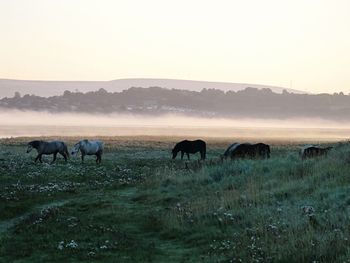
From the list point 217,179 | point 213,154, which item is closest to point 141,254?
point 217,179

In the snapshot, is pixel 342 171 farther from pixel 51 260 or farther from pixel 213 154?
pixel 213 154

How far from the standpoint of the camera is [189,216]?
61.8 ft

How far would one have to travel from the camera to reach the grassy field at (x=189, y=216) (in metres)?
14.3

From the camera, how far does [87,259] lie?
1418 centimetres

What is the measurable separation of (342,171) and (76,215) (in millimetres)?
10794

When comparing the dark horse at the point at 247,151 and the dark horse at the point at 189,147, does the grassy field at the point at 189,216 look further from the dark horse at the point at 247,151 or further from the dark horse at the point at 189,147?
the dark horse at the point at 189,147

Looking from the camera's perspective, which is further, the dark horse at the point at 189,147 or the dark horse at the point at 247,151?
the dark horse at the point at 189,147

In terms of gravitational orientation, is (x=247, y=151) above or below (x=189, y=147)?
above

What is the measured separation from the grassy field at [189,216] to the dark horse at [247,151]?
8.62 metres

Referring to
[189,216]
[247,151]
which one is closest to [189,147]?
[247,151]

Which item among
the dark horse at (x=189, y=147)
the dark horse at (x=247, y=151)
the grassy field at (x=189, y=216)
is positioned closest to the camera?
the grassy field at (x=189, y=216)

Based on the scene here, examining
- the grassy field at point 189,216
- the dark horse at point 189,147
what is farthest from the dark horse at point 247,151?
the dark horse at point 189,147

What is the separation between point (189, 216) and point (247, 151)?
69.4 feet

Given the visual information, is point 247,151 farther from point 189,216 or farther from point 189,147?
point 189,216
